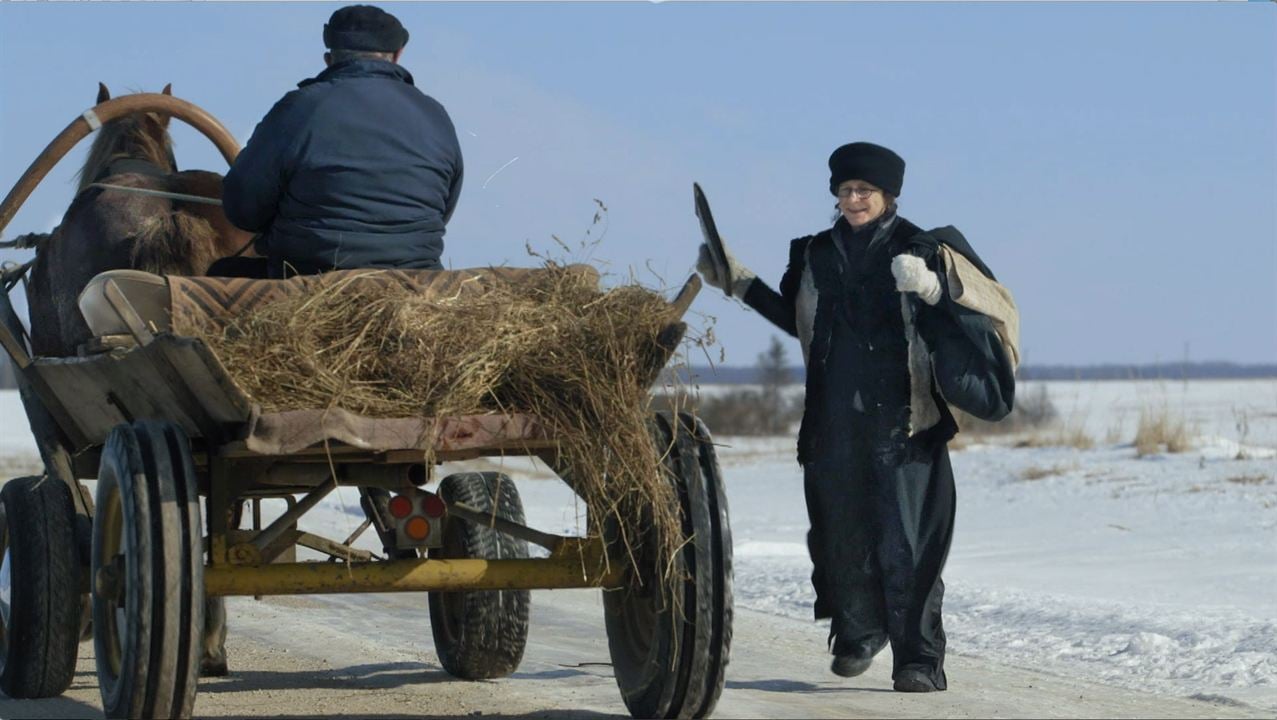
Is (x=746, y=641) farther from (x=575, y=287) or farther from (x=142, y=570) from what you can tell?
(x=142, y=570)

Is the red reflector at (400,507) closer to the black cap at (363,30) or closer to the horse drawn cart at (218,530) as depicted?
the horse drawn cart at (218,530)

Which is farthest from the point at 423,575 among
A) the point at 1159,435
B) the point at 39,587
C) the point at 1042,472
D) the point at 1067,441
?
the point at 1067,441

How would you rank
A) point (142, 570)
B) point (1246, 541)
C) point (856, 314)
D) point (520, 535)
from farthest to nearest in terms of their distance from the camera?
point (1246, 541)
point (856, 314)
point (520, 535)
point (142, 570)

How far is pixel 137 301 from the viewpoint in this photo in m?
5.45

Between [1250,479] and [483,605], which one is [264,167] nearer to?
[483,605]

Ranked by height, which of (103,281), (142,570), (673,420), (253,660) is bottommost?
(253,660)

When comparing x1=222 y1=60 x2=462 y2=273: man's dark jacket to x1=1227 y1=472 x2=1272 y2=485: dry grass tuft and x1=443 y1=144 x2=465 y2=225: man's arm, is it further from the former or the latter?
x1=1227 y1=472 x2=1272 y2=485: dry grass tuft

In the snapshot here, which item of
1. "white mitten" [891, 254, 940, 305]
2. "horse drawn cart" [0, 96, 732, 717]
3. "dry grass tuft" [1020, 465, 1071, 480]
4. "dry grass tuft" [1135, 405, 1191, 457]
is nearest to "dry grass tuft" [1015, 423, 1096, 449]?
"dry grass tuft" [1135, 405, 1191, 457]

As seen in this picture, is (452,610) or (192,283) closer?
(192,283)

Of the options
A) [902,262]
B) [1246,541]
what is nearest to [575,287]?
[902,262]

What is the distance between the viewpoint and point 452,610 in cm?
715

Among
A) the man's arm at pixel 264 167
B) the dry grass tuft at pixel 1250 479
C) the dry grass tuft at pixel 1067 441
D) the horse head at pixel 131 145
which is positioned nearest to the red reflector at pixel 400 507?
the man's arm at pixel 264 167

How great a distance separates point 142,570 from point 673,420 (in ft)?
5.42

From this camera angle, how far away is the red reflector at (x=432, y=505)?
6.00 meters
